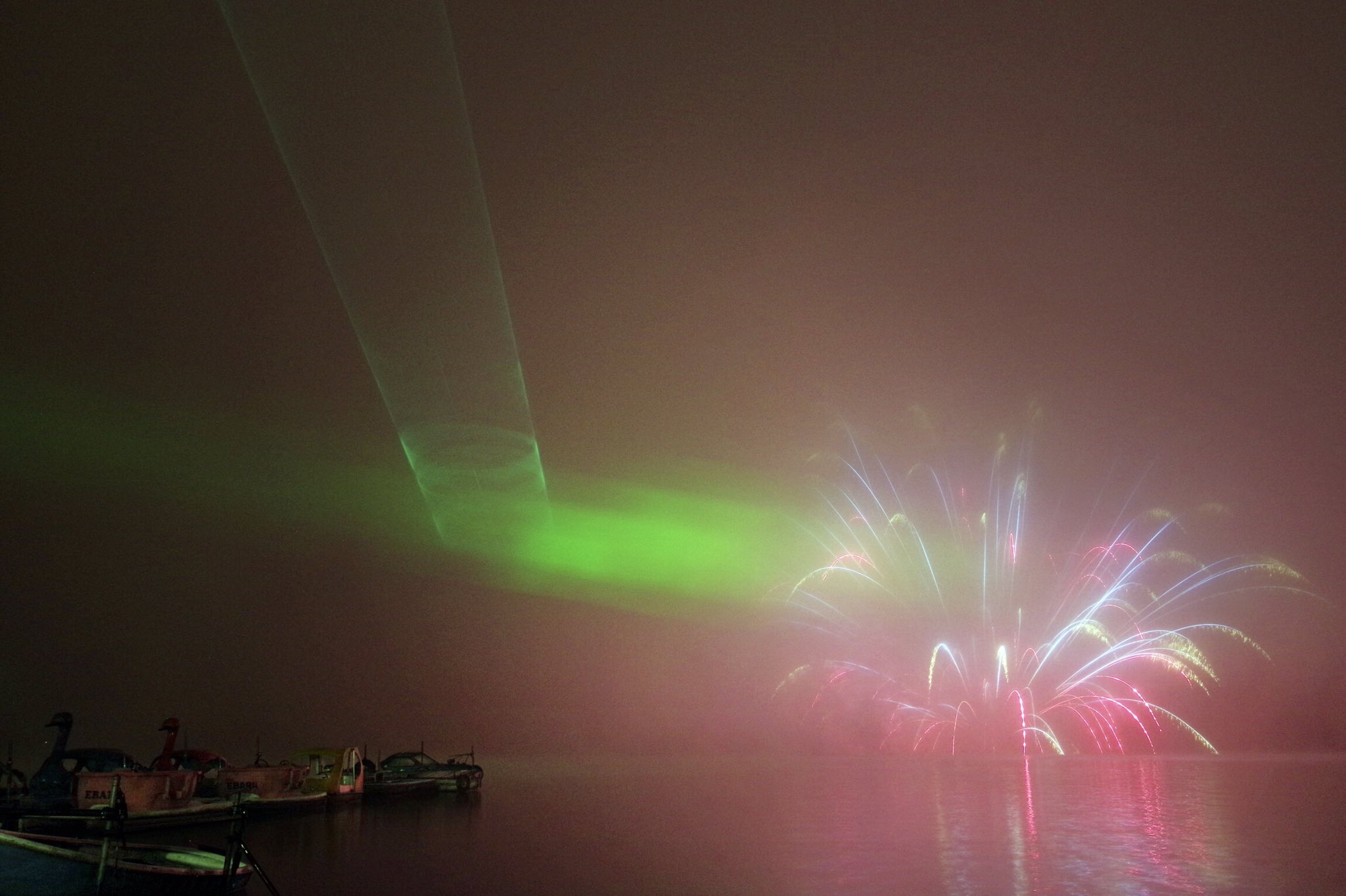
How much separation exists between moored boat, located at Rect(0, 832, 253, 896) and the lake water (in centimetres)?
253

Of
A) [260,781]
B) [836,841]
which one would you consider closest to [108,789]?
[260,781]

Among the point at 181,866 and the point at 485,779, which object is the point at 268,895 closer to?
the point at 181,866

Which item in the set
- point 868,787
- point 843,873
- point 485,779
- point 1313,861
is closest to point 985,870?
point 843,873

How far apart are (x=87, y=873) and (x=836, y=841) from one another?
17.2 meters

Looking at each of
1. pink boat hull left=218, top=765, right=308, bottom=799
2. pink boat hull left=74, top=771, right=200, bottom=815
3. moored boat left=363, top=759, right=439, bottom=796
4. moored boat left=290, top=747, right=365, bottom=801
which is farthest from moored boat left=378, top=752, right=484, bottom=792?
pink boat hull left=74, top=771, right=200, bottom=815

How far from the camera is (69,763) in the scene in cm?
3959

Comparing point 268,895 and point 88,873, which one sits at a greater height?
point 88,873

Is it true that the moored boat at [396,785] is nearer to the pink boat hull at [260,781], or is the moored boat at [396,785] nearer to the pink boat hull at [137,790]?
the pink boat hull at [260,781]

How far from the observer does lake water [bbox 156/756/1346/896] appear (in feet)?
58.6

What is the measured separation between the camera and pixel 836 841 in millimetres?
23922

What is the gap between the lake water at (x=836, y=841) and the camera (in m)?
17.9

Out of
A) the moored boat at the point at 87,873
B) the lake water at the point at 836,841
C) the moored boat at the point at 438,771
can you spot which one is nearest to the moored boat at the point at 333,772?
the lake water at the point at 836,841

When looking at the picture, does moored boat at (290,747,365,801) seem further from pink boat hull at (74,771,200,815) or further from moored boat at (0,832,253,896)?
moored boat at (0,832,253,896)

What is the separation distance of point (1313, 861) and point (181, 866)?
23.6 meters
